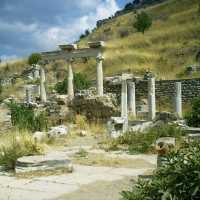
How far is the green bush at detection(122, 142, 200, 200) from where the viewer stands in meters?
4.99

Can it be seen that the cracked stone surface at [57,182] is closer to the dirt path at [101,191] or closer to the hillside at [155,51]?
the dirt path at [101,191]

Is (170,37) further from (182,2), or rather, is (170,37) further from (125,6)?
(125,6)

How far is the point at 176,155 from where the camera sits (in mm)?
5742

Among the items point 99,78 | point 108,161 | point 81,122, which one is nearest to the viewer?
point 108,161

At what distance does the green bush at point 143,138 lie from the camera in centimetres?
1298

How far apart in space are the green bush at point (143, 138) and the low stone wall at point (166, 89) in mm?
13943

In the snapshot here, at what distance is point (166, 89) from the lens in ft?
97.8

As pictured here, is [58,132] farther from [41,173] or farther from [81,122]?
[41,173]

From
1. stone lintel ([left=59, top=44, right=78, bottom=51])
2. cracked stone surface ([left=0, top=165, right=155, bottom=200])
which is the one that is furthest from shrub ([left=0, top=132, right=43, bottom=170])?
stone lintel ([left=59, top=44, right=78, bottom=51])

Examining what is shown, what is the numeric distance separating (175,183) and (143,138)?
8.39m

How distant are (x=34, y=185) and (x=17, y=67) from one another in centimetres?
5562

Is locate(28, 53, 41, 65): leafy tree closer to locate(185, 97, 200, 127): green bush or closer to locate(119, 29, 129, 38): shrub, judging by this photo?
locate(119, 29, 129, 38): shrub

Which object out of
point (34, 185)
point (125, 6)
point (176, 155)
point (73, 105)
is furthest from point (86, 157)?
point (125, 6)

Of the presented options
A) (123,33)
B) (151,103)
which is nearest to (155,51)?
(123,33)
